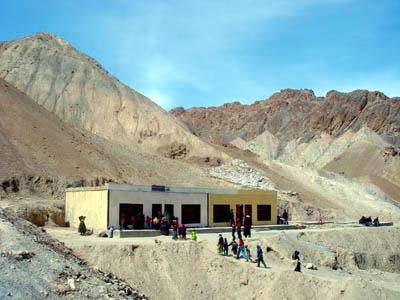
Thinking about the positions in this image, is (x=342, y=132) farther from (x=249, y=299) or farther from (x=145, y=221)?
(x=249, y=299)

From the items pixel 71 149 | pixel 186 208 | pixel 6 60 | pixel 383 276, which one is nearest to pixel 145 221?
pixel 186 208

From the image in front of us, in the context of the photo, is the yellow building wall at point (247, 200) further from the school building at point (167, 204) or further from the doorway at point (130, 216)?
the doorway at point (130, 216)

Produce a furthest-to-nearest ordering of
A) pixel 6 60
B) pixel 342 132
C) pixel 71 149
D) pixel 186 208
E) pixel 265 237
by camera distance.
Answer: pixel 342 132 → pixel 6 60 → pixel 71 149 → pixel 186 208 → pixel 265 237

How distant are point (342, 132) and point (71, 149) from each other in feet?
258

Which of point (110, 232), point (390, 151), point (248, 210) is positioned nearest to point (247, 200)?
point (248, 210)

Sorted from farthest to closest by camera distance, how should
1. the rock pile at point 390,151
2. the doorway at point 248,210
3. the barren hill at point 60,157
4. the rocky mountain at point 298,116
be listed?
the rocky mountain at point 298,116
the rock pile at point 390,151
the barren hill at point 60,157
the doorway at point 248,210

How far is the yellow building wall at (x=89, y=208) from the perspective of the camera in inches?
1215

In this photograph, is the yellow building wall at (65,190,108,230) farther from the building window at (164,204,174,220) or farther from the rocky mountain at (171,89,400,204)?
the rocky mountain at (171,89,400,204)

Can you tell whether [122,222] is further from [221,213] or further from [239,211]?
[239,211]


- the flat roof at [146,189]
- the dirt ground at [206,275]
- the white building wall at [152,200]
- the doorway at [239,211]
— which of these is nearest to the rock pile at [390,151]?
the flat roof at [146,189]

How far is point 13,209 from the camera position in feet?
105

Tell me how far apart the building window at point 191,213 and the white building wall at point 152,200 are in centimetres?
24

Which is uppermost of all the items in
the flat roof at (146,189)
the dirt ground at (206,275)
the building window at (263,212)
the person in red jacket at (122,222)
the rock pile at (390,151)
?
the rock pile at (390,151)

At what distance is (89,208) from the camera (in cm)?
3234
